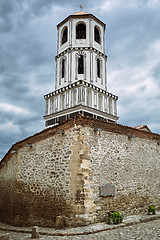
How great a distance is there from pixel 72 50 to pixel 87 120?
43.4 ft

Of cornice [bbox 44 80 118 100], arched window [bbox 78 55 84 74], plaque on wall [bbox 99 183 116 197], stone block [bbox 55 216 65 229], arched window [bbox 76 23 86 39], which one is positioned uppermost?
arched window [bbox 76 23 86 39]

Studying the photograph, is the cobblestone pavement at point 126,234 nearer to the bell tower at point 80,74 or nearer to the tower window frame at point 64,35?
the bell tower at point 80,74

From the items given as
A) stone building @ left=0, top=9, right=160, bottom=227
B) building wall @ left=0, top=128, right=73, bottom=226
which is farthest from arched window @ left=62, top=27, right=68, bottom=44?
building wall @ left=0, top=128, right=73, bottom=226

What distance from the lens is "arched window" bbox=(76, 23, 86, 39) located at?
20.5 metres

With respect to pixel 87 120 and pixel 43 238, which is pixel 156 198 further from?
pixel 43 238

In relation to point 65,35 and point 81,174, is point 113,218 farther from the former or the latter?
point 65,35

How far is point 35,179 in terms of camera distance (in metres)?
9.30

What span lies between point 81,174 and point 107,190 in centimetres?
144

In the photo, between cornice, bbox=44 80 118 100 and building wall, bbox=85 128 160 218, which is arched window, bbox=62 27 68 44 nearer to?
cornice, bbox=44 80 118 100

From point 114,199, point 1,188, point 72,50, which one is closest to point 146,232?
point 114,199

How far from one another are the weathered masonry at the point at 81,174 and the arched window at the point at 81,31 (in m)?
13.5

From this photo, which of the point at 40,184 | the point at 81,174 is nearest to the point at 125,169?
the point at 81,174

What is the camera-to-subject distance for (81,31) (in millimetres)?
20734

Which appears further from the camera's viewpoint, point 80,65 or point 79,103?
point 80,65
